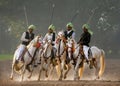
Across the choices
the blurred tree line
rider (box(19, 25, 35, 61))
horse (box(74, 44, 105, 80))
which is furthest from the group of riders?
the blurred tree line

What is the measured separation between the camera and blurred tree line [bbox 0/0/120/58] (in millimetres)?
69750

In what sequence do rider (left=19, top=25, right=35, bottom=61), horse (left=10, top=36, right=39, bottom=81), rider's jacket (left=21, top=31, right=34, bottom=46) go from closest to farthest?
1. horse (left=10, top=36, right=39, bottom=81)
2. rider (left=19, top=25, right=35, bottom=61)
3. rider's jacket (left=21, top=31, right=34, bottom=46)

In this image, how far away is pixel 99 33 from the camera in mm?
75000

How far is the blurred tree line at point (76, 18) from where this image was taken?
69.8m

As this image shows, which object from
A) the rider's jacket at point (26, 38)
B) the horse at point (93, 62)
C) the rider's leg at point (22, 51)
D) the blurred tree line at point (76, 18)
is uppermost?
the blurred tree line at point (76, 18)

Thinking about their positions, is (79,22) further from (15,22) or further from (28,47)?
(28,47)

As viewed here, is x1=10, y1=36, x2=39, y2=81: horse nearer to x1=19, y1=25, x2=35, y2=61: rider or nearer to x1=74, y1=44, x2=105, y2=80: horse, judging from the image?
x1=19, y1=25, x2=35, y2=61: rider

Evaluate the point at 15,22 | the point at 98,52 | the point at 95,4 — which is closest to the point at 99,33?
the point at 95,4

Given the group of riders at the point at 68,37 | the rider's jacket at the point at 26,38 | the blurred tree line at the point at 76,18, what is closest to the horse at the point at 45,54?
the group of riders at the point at 68,37

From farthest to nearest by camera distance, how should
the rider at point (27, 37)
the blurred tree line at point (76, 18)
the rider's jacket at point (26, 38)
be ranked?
the blurred tree line at point (76, 18) < the rider's jacket at point (26, 38) < the rider at point (27, 37)

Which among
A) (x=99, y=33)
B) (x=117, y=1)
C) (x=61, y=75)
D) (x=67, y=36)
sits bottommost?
(x=61, y=75)

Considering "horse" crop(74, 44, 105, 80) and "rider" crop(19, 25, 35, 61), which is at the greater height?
"rider" crop(19, 25, 35, 61)

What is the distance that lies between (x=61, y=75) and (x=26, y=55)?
1.79 meters

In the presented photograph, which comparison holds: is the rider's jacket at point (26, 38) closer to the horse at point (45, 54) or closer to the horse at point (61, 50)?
the horse at point (45, 54)
